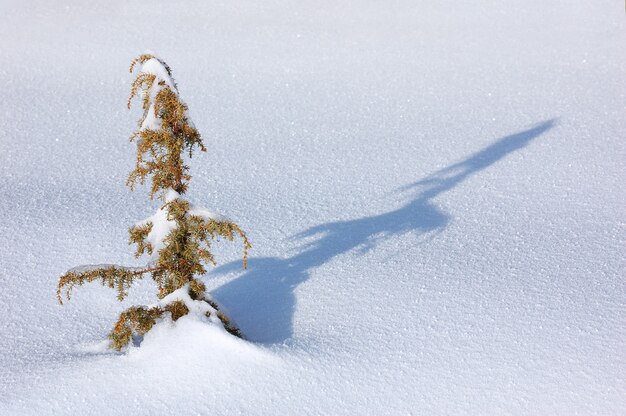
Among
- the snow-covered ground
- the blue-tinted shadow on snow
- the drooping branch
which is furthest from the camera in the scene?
the blue-tinted shadow on snow

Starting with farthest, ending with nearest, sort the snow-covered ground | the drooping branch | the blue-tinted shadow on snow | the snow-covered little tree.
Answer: the blue-tinted shadow on snow < the snow-covered ground < the drooping branch < the snow-covered little tree

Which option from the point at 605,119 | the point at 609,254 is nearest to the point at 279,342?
the point at 609,254

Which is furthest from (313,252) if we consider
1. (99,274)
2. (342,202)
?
(99,274)

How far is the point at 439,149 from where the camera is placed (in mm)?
15766

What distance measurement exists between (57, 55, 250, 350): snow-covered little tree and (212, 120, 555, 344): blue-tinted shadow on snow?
30.6 inches

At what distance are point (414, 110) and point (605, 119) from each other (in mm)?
3574

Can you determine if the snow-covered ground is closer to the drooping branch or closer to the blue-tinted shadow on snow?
the blue-tinted shadow on snow

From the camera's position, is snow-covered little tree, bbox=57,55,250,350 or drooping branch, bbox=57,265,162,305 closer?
snow-covered little tree, bbox=57,55,250,350

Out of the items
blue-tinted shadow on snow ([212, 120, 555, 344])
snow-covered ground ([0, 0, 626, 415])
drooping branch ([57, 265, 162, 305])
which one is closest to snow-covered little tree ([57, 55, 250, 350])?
drooping branch ([57, 265, 162, 305])

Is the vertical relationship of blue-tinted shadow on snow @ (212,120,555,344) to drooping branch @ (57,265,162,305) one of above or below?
below

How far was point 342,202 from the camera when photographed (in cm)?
1382

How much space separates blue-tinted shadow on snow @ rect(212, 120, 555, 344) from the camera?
10.7 meters

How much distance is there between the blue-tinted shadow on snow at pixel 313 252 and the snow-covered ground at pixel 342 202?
0.04m

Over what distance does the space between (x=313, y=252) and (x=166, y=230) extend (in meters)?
3.33
